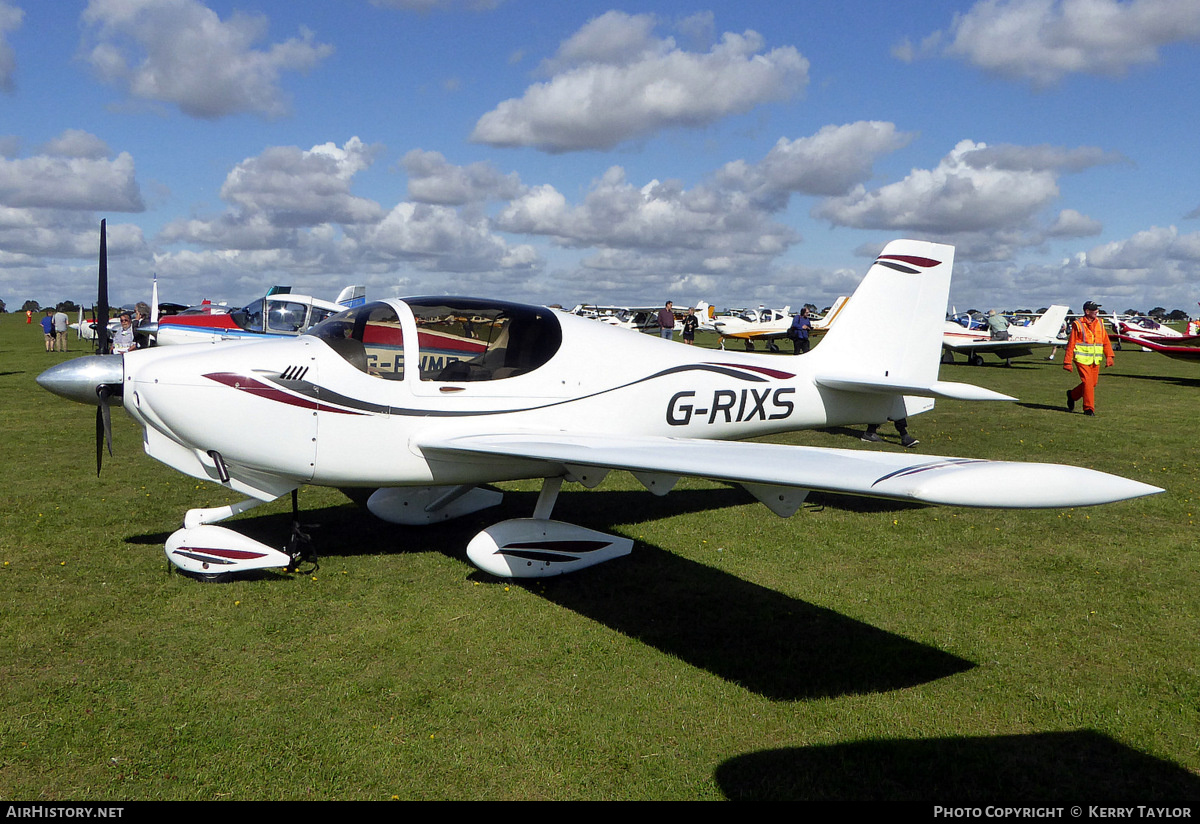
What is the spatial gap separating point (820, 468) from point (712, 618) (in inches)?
67.2

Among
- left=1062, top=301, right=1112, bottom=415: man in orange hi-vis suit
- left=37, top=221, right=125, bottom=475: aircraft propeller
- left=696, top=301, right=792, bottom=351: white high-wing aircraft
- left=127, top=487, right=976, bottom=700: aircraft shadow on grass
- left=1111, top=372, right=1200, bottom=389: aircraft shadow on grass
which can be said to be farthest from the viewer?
left=696, top=301, right=792, bottom=351: white high-wing aircraft

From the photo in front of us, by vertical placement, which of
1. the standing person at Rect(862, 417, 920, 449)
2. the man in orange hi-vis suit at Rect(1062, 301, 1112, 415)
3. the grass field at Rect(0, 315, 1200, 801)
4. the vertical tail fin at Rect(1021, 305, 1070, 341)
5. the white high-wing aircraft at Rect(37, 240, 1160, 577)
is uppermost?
the vertical tail fin at Rect(1021, 305, 1070, 341)

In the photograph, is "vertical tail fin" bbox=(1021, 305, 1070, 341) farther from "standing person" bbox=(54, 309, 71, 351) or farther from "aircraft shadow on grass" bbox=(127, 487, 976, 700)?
"standing person" bbox=(54, 309, 71, 351)

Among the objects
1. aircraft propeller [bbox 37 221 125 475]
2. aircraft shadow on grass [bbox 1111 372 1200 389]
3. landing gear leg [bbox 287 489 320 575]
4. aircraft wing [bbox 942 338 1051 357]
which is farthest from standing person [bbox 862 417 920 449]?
aircraft wing [bbox 942 338 1051 357]

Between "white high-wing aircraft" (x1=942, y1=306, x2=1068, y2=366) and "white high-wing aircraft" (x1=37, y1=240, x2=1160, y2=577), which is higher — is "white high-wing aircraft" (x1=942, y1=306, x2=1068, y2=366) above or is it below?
above

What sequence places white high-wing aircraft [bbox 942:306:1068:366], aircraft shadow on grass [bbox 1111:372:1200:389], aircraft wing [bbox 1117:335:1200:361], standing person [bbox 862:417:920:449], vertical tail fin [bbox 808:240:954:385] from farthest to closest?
white high-wing aircraft [bbox 942:306:1068:366], aircraft wing [bbox 1117:335:1200:361], aircraft shadow on grass [bbox 1111:372:1200:389], standing person [bbox 862:417:920:449], vertical tail fin [bbox 808:240:954:385]

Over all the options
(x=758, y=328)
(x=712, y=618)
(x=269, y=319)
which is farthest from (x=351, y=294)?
(x=712, y=618)

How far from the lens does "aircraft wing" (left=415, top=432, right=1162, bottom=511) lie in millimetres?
3059

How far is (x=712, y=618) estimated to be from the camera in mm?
5078

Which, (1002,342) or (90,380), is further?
(1002,342)

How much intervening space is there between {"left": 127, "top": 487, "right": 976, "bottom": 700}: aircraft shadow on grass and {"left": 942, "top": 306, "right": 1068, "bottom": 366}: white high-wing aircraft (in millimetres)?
24612

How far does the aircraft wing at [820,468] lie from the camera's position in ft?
10.0

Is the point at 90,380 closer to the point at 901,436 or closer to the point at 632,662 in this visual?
the point at 632,662

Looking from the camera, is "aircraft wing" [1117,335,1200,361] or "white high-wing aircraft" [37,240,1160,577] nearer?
"white high-wing aircraft" [37,240,1160,577]
